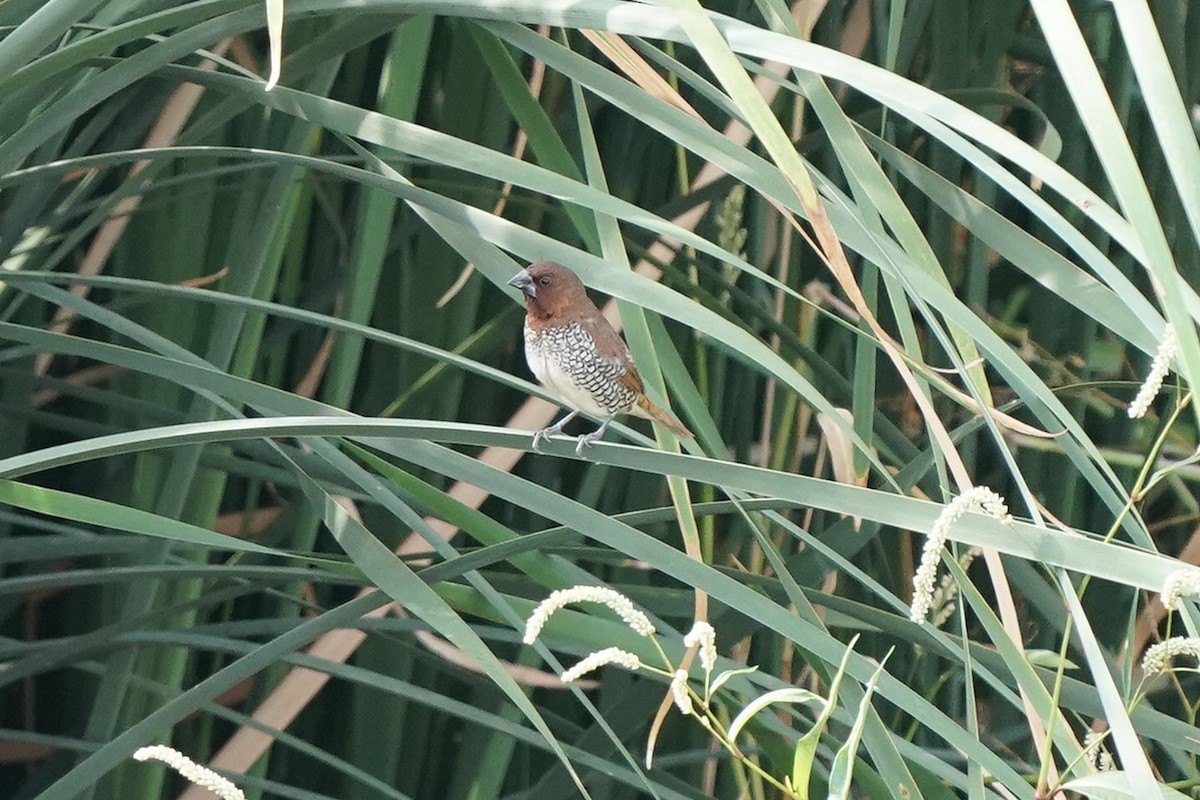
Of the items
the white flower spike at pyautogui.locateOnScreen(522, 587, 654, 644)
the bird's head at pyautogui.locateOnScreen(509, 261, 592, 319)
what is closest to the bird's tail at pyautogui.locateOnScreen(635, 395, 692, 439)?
the bird's head at pyautogui.locateOnScreen(509, 261, 592, 319)

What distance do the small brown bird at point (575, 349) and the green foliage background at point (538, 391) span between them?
46 millimetres

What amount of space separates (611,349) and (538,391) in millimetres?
432

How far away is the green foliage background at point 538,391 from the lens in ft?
1.85

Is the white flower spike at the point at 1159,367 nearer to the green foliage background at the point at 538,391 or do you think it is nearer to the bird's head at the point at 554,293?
the green foliage background at the point at 538,391

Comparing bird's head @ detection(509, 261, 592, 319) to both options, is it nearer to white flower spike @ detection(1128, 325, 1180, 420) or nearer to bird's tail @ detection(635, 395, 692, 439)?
bird's tail @ detection(635, 395, 692, 439)

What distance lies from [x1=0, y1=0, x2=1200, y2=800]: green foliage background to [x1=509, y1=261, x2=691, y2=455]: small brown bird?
46mm

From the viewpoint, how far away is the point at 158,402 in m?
1.07

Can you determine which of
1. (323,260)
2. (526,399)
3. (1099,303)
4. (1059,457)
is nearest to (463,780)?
(526,399)

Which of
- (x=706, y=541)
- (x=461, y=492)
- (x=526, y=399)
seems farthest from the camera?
(x=526, y=399)

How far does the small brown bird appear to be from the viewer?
112cm

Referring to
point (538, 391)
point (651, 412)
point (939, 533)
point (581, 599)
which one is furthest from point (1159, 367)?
point (651, 412)

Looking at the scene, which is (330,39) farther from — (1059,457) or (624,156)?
(1059,457)

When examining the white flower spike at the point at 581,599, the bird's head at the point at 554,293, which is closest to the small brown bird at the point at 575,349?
the bird's head at the point at 554,293

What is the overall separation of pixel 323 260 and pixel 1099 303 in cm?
81
